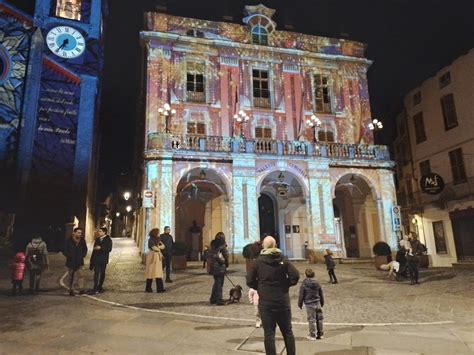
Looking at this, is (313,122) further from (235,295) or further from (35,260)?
(35,260)

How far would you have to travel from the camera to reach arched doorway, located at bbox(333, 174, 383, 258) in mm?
24062

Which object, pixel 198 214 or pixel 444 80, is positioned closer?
pixel 198 214

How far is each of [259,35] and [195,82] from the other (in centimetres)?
603

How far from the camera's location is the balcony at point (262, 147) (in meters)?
19.6

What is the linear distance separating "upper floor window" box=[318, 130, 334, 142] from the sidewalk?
547 inches

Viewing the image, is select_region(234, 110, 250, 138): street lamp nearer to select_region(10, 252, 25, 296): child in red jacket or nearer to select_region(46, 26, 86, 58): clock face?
select_region(10, 252, 25, 296): child in red jacket

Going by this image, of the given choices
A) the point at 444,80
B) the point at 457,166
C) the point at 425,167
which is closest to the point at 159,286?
the point at 457,166

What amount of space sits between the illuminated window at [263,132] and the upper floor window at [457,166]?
41.1 feet

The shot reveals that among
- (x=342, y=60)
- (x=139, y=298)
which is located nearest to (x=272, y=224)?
(x=342, y=60)

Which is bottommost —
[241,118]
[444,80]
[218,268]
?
[218,268]

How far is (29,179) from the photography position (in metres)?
24.0

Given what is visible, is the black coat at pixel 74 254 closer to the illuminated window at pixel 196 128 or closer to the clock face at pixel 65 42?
the illuminated window at pixel 196 128

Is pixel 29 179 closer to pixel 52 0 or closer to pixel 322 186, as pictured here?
pixel 52 0

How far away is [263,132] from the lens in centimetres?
2333
